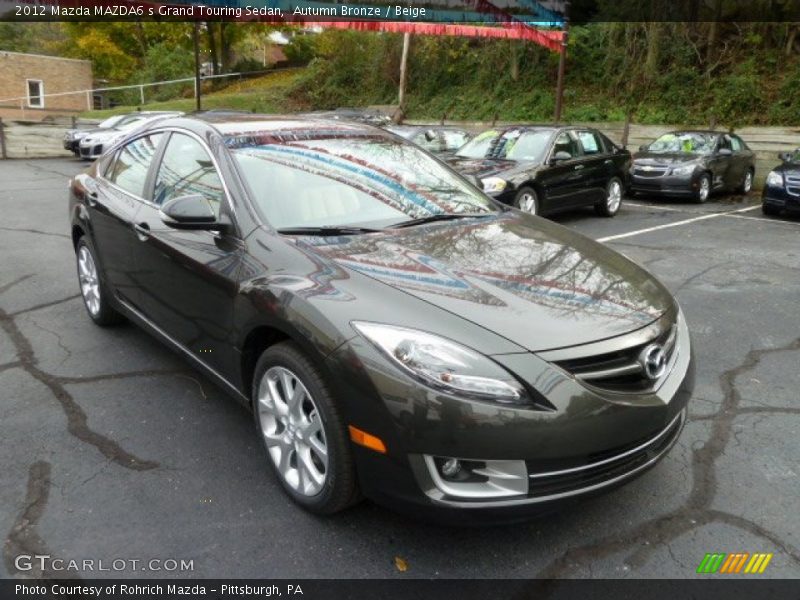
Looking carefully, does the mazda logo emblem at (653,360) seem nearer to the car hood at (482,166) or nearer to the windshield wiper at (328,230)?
the windshield wiper at (328,230)

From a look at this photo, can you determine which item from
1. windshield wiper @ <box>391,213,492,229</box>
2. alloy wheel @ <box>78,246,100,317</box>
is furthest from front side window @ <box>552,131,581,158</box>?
alloy wheel @ <box>78,246,100,317</box>

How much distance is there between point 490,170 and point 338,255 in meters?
6.73

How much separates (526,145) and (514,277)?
24.9 ft

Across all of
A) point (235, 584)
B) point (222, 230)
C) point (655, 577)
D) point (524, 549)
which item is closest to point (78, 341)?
point (222, 230)

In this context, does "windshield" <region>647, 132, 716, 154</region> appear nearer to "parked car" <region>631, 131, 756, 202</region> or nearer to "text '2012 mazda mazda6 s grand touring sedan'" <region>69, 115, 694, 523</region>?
"parked car" <region>631, 131, 756, 202</region>

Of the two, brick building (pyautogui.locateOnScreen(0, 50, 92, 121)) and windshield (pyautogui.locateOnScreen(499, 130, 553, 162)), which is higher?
brick building (pyautogui.locateOnScreen(0, 50, 92, 121))

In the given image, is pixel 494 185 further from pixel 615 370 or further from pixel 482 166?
pixel 615 370

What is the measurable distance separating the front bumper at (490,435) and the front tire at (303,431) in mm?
108

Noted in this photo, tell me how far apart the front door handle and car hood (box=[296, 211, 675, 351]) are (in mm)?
1227

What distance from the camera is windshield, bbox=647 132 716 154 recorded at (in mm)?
13412

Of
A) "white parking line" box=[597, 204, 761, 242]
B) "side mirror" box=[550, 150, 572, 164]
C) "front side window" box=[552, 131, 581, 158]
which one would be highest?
"front side window" box=[552, 131, 581, 158]

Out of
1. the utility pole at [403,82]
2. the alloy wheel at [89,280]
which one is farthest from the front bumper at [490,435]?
the utility pole at [403,82]

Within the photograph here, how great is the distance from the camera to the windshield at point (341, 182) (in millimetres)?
3199

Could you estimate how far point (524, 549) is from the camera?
2549 mm
